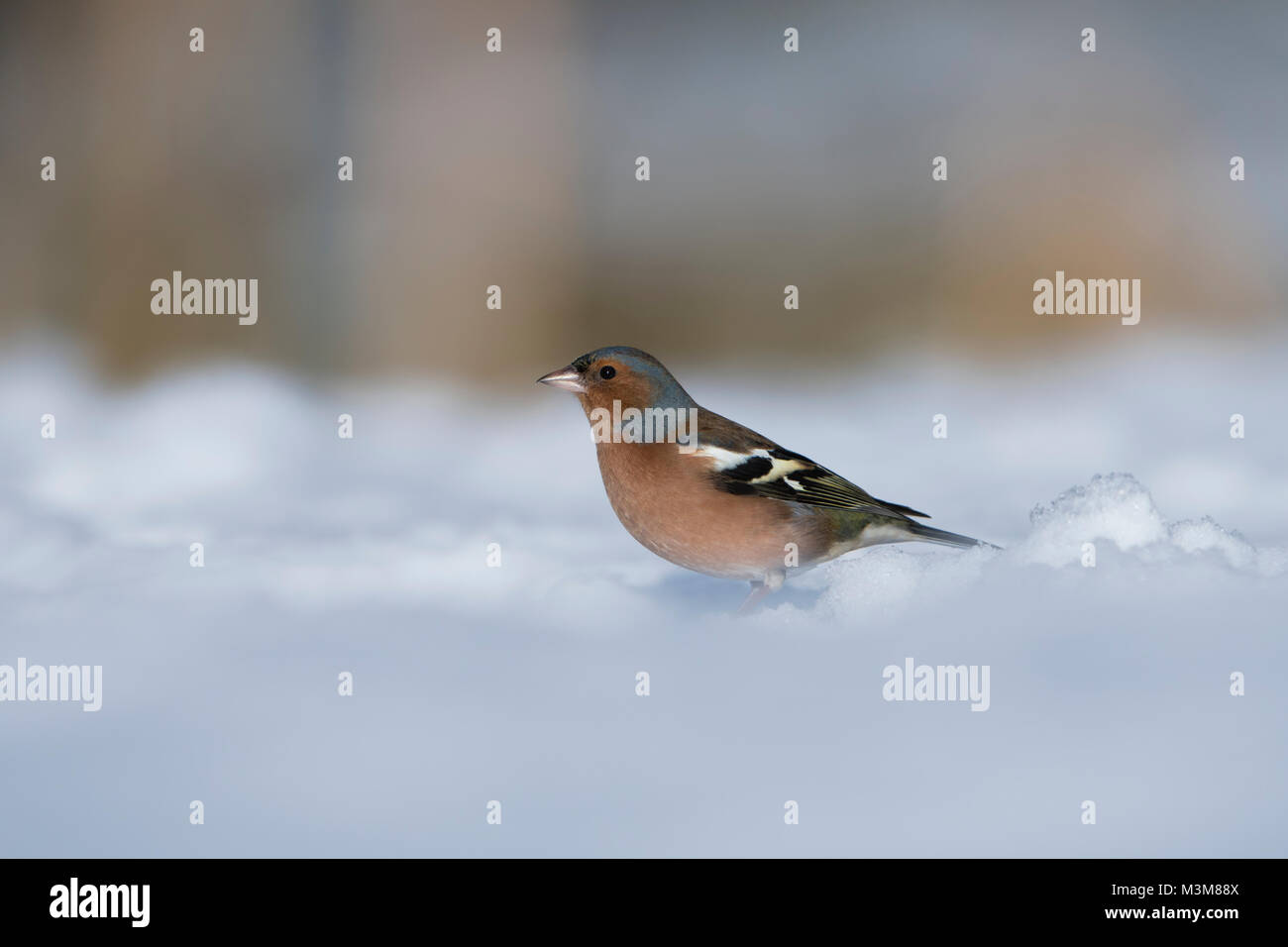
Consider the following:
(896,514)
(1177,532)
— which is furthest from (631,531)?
(1177,532)

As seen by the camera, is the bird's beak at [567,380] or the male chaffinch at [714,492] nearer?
the male chaffinch at [714,492]

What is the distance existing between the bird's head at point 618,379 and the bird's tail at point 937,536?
2.34ft

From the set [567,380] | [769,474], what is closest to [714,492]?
[769,474]

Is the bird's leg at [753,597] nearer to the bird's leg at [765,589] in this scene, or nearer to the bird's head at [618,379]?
the bird's leg at [765,589]

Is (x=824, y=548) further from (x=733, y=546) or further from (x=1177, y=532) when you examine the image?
(x=1177, y=532)

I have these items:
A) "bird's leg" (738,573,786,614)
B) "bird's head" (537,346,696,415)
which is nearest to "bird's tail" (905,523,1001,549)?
"bird's leg" (738,573,786,614)

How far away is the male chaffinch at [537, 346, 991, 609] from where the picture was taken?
2.87 metres

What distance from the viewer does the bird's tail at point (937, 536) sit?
303cm

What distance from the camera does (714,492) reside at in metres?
2.88

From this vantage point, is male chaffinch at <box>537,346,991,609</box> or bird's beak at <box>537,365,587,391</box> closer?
male chaffinch at <box>537,346,991,609</box>

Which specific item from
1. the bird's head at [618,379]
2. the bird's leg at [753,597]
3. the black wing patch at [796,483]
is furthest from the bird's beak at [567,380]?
the bird's leg at [753,597]

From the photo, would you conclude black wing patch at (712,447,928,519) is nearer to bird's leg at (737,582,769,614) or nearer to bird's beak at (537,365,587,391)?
bird's leg at (737,582,769,614)

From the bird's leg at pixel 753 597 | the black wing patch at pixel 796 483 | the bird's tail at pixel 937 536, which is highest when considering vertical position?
the black wing patch at pixel 796 483

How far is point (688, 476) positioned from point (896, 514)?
23.4 inches
